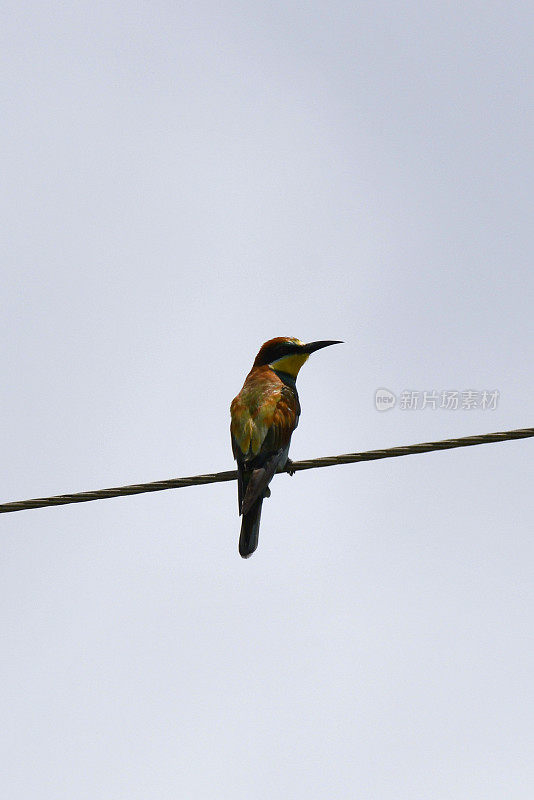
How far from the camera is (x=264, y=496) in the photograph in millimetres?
7184

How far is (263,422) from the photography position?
7.37m

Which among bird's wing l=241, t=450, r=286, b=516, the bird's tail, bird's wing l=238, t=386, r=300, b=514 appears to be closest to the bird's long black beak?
bird's wing l=238, t=386, r=300, b=514

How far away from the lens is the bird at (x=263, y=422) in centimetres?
711

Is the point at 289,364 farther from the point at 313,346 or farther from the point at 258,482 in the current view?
the point at 258,482

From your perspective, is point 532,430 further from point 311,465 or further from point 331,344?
point 331,344

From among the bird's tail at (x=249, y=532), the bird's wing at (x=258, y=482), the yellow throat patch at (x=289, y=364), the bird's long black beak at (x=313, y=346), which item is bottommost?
the bird's tail at (x=249, y=532)

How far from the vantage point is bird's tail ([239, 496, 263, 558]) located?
7129mm

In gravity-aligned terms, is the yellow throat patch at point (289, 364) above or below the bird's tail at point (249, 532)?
above

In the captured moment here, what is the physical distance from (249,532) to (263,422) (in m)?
0.70

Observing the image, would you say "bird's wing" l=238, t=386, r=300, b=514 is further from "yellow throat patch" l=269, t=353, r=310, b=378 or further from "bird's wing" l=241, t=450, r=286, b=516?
"yellow throat patch" l=269, t=353, r=310, b=378

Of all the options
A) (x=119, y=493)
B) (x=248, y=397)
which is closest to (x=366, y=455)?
(x=119, y=493)

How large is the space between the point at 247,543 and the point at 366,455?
6.37 feet

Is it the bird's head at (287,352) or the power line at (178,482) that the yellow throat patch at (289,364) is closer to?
the bird's head at (287,352)

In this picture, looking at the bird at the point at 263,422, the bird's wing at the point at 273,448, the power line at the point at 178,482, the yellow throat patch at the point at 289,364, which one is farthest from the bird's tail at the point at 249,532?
the power line at the point at 178,482
